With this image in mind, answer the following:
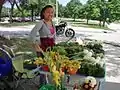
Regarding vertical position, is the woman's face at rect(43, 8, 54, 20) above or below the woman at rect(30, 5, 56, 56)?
above

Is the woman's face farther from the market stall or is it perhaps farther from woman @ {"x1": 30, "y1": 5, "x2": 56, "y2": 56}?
the market stall

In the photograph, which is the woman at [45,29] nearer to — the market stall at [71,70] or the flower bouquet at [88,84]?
the market stall at [71,70]

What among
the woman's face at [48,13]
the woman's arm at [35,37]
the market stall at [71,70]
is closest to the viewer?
the market stall at [71,70]

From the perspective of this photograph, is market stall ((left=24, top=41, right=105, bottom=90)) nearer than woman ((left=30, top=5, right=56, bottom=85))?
Yes

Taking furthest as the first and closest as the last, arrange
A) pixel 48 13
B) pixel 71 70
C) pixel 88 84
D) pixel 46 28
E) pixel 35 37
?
1. pixel 46 28
2. pixel 48 13
3. pixel 35 37
4. pixel 71 70
5. pixel 88 84

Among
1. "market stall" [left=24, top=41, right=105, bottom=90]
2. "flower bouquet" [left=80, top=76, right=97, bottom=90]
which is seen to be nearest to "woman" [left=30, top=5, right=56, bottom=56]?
"market stall" [left=24, top=41, right=105, bottom=90]

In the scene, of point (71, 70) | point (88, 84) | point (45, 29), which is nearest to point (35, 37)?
point (45, 29)

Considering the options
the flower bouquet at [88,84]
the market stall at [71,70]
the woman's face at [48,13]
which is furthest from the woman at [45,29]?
the flower bouquet at [88,84]

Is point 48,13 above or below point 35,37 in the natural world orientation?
above

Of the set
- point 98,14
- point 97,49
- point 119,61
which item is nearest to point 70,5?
point 98,14

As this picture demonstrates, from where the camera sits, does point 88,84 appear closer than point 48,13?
Yes

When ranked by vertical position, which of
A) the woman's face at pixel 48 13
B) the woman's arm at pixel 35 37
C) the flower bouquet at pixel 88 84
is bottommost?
the flower bouquet at pixel 88 84

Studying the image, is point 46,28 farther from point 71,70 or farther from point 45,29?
point 71,70

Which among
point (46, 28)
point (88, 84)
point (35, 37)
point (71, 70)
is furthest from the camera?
point (46, 28)
